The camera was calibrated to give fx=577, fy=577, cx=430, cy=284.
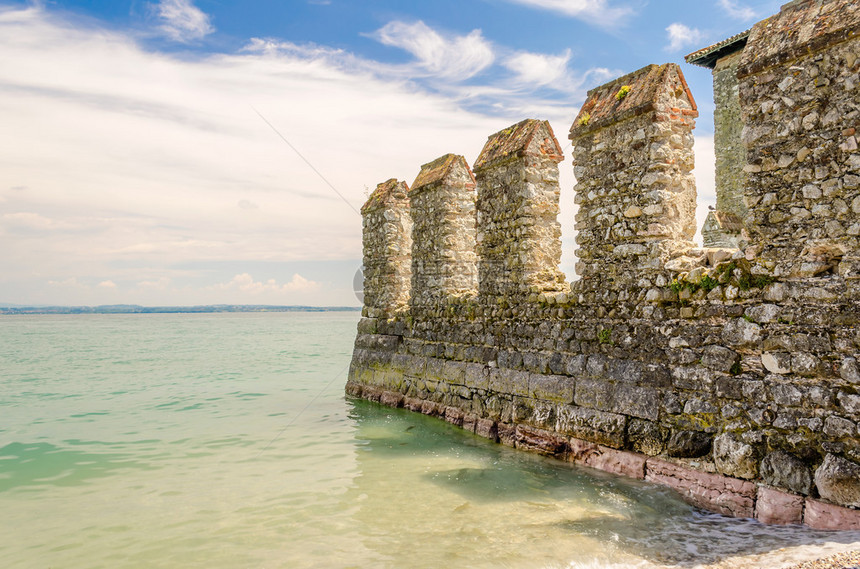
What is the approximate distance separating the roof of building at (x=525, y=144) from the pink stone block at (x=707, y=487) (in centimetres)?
431

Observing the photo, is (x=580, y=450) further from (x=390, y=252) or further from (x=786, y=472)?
(x=390, y=252)

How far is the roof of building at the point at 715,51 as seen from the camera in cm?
1772

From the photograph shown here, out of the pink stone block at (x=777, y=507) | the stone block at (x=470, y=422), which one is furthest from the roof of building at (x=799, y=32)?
the stone block at (x=470, y=422)

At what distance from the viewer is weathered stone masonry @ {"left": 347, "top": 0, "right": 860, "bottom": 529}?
4559 mm

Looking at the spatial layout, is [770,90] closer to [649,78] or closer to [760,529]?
[649,78]

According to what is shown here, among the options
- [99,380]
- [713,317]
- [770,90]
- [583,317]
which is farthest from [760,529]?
[99,380]

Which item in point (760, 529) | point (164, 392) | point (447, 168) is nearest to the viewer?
point (760, 529)

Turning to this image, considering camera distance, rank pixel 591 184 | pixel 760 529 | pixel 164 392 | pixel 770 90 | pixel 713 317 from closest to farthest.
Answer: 1. pixel 760 529
2. pixel 770 90
3. pixel 713 317
4. pixel 591 184
5. pixel 164 392

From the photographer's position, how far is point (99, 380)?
17.8 m

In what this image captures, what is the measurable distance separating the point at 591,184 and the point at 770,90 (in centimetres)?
217

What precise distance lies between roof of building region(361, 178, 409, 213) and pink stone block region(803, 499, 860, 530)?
8.36 m

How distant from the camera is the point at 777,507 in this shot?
4605 millimetres

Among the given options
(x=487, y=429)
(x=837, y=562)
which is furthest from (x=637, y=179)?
(x=837, y=562)

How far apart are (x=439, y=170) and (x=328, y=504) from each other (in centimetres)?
606
